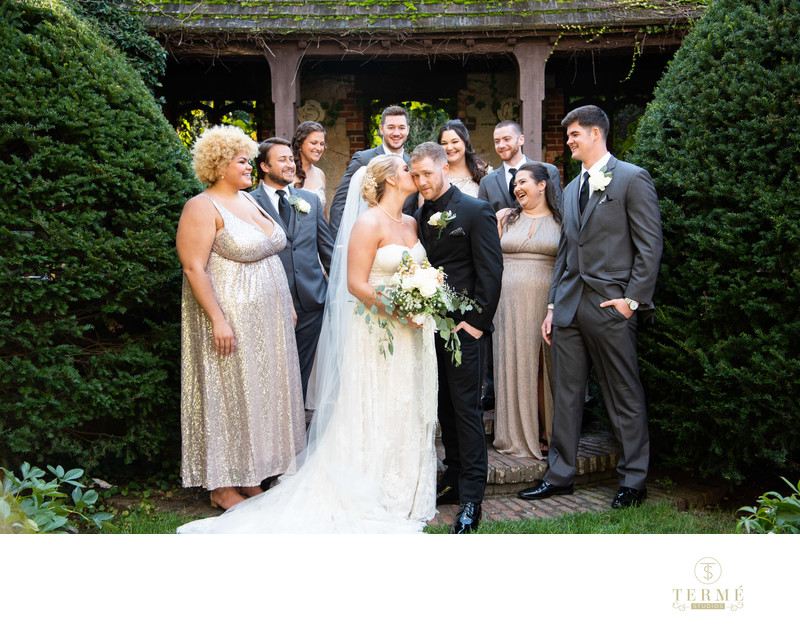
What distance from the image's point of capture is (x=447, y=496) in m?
4.45

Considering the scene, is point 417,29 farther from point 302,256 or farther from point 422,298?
point 422,298

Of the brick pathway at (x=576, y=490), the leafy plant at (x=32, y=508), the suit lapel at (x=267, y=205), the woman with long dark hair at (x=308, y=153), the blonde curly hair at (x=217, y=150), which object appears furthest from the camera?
the woman with long dark hair at (x=308, y=153)

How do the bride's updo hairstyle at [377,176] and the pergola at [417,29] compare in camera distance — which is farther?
the pergola at [417,29]

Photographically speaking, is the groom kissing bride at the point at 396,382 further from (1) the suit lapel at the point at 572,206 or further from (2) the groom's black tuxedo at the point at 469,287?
(1) the suit lapel at the point at 572,206

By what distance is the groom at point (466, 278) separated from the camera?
4.04 meters

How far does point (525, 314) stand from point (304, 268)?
1.72m

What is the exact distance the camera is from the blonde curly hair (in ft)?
13.5

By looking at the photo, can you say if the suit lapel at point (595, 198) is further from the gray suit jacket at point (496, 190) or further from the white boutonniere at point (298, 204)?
the white boutonniere at point (298, 204)

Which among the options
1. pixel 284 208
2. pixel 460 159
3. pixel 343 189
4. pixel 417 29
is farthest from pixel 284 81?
pixel 284 208

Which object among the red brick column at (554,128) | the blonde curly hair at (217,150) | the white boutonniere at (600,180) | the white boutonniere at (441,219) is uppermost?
the red brick column at (554,128)

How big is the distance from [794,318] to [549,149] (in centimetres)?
799

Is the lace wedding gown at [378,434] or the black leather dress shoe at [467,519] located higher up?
the lace wedding gown at [378,434]

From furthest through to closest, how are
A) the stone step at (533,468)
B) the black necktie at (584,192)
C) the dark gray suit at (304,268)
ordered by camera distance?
the dark gray suit at (304,268), the stone step at (533,468), the black necktie at (584,192)

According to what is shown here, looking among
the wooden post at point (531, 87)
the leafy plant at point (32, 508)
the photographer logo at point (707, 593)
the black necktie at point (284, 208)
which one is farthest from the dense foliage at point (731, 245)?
the wooden post at point (531, 87)
